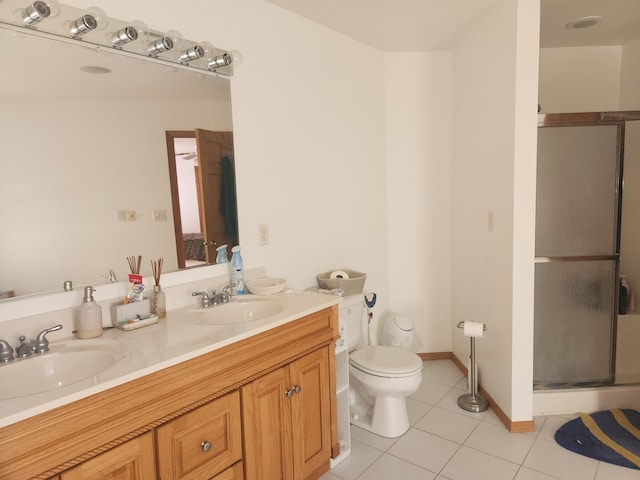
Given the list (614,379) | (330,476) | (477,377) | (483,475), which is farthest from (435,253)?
(330,476)

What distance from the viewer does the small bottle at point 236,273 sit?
2037mm

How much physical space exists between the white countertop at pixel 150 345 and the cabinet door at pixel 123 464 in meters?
0.19

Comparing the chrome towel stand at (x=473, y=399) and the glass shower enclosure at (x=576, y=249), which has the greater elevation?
the glass shower enclosure at (x=576, y=249)

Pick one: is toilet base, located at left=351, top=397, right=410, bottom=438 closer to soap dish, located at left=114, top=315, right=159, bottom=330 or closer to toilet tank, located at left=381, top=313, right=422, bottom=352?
toilet tank, located at left=381, top=313, right=422, bottom=352

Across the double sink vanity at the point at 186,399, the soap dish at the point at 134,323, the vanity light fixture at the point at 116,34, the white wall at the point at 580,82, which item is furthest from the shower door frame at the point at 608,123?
the soap dish at the point at 134,323

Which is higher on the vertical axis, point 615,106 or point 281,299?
point 615,106

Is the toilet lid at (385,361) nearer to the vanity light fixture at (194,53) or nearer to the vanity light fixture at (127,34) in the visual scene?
the vanity light fixture at (194,53)

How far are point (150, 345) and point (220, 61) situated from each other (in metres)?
1.28

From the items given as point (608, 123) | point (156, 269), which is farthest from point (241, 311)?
point (608, 123)

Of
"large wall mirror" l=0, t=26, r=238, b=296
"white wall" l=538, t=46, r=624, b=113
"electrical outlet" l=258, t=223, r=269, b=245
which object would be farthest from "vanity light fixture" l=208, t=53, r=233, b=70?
"white wall" l=538, t=46, r=624, b=113

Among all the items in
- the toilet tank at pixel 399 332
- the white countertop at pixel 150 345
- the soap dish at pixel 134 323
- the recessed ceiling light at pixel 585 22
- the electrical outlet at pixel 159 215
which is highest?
the recessed ceiling light at pixel 585 22

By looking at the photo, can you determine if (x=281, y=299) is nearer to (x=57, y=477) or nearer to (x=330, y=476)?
(x=330, y=476)

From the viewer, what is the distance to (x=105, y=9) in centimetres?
159

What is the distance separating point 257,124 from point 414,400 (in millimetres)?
1964
